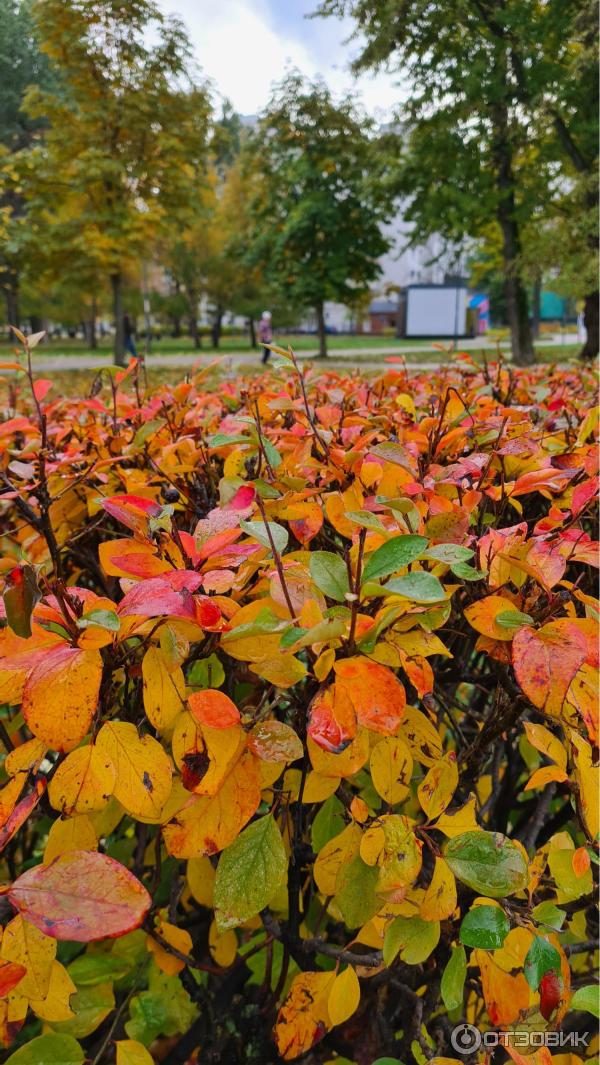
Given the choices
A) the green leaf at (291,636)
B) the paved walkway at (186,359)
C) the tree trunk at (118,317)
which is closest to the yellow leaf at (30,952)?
the green leaf at (291,636)

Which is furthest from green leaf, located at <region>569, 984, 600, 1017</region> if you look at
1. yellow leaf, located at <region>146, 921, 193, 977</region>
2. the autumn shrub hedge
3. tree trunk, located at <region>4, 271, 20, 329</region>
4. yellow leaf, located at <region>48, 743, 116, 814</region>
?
tree trunk, located at <region>4, 271, 20, 329</region>

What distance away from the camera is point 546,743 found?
73cm

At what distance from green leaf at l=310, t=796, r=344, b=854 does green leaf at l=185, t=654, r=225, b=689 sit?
0.22 meters

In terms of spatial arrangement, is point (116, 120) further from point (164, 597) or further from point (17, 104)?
point (164, 597)

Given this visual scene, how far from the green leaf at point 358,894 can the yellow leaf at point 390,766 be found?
0.08m

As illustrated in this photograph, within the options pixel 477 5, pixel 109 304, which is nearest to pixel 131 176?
pixel 477 5

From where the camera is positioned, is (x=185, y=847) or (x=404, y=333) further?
(x=404, y=333)

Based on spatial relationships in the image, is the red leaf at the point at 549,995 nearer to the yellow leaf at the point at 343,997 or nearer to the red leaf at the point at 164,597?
the yellow leaf at the point at 343,997

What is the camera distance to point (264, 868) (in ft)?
2.13

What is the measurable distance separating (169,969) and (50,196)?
16.1 metres

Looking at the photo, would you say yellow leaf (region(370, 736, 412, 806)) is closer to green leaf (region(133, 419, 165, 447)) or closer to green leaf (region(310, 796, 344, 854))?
green leaf (region(310, 796, 344, 854))

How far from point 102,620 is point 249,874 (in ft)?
1.01

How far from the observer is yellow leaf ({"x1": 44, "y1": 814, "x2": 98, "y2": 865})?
655 millimetres

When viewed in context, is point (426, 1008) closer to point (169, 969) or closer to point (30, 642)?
point (169, 969)
